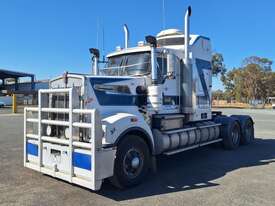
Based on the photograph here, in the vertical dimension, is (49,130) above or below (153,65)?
below

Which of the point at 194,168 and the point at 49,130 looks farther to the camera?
the point at 194,168

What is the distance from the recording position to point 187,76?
9.23 meters

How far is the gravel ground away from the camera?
581cm

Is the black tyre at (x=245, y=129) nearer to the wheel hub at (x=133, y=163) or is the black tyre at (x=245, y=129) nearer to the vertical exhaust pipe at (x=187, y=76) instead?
the vertical exhaust pipe at (x=187, y=76)

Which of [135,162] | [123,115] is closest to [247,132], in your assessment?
[135,162]

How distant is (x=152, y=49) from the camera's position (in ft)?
26.2

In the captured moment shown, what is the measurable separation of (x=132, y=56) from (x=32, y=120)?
9.97ft

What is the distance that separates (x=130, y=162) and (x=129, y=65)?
9.33 ft

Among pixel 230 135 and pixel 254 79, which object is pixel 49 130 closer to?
pixel 230 135

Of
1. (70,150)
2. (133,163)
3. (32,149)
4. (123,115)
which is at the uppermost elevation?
(123,115)

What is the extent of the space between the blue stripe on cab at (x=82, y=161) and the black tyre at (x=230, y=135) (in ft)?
21.9

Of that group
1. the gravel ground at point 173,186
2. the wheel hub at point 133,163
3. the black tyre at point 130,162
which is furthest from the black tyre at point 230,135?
the wheel hub at point 133,163

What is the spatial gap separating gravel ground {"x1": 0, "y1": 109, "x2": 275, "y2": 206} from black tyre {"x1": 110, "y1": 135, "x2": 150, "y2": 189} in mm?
192

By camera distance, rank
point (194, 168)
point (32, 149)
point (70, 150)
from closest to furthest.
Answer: point (70, 150)
point (32, 149)
point (194, 168)
